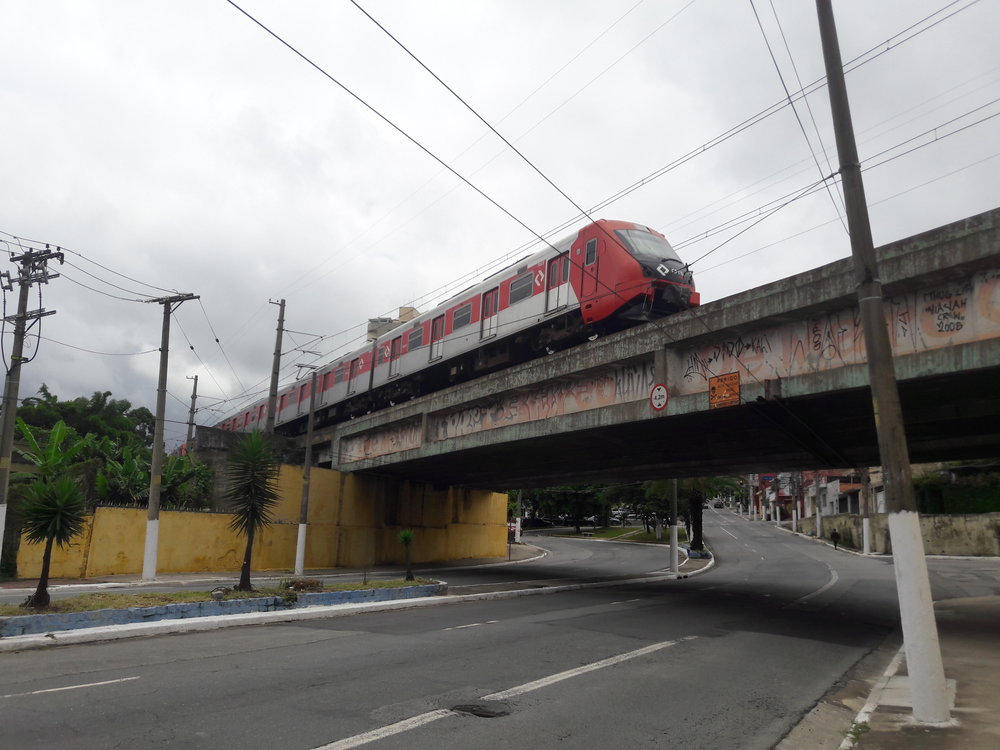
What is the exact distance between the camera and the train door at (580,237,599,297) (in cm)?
1780

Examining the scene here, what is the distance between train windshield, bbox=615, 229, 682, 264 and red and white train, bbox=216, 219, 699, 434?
0.03m

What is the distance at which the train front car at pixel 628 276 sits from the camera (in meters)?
16.8

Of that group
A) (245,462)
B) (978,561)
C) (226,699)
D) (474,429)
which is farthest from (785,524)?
(226,699)

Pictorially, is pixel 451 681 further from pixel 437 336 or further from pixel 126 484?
pixel 126 484

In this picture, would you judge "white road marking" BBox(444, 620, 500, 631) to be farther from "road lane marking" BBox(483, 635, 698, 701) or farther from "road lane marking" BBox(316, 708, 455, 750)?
"road lane marking" BBox(316, 708, 455, 750)

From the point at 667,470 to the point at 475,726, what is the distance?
866 inches

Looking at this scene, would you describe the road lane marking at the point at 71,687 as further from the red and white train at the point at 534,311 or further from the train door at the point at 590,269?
the train door at the point at 590,269

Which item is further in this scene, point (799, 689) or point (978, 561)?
point (978, 561)

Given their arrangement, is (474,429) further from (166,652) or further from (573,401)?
(166,652)

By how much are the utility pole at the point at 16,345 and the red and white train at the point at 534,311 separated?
11612 millimetres

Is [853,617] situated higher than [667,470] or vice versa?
[667,470]

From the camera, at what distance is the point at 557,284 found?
63.0ft

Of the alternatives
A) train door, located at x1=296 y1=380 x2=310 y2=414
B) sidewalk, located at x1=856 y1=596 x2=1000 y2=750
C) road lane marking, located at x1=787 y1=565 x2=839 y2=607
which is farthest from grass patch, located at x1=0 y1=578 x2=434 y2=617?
train door, located at x1=296 y1=380 x2=310 y2=414

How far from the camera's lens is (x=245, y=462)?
15.5 m
